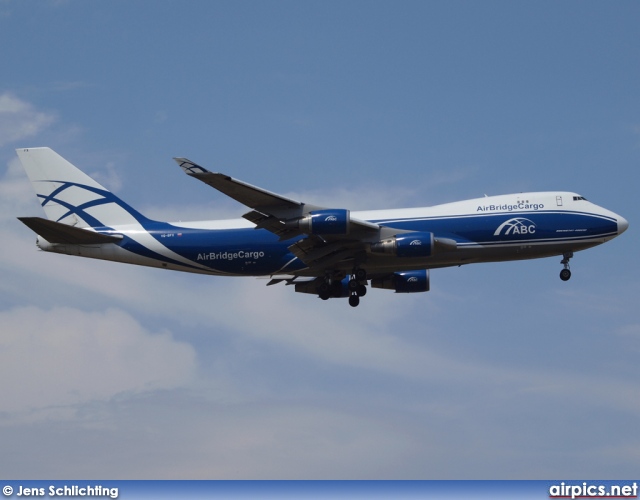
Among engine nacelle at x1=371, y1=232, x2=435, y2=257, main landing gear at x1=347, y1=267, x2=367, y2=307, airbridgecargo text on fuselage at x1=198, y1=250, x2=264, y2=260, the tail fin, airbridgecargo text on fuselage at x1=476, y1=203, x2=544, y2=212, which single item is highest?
the tail fin

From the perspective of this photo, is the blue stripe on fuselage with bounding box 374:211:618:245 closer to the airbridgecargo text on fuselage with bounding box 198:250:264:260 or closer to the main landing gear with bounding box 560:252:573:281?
the main landing gear with bounding box 560:252:573:281

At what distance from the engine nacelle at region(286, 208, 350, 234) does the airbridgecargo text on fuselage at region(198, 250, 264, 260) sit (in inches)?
183

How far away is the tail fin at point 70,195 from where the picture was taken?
5219cm

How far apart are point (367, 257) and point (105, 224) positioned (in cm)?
1354

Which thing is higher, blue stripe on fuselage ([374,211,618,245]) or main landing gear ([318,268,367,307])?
blue stripe on fuselage ([374,211,618,245])

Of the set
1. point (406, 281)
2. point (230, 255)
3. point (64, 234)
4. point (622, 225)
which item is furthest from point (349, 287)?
point (64, 234)

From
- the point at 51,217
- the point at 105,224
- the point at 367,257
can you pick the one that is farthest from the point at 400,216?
the point at 51,217

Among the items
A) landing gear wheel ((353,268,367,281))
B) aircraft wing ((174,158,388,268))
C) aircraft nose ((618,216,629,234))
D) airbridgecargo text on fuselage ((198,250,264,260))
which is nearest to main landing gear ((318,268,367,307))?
landing gear wheel ((353,268,367,281))

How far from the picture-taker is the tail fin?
5219 centimetres

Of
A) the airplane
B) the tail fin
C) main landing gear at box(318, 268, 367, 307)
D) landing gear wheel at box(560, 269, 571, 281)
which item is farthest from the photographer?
the tail fin

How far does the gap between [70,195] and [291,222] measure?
542 inches

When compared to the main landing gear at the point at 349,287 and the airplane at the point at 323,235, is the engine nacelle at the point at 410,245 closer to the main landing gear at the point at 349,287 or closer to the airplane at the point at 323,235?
the airplane at the point at 323,235

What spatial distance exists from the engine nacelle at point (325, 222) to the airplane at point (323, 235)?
4 cm

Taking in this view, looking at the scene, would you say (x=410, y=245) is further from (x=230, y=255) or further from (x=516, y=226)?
(x=230, y=255)
